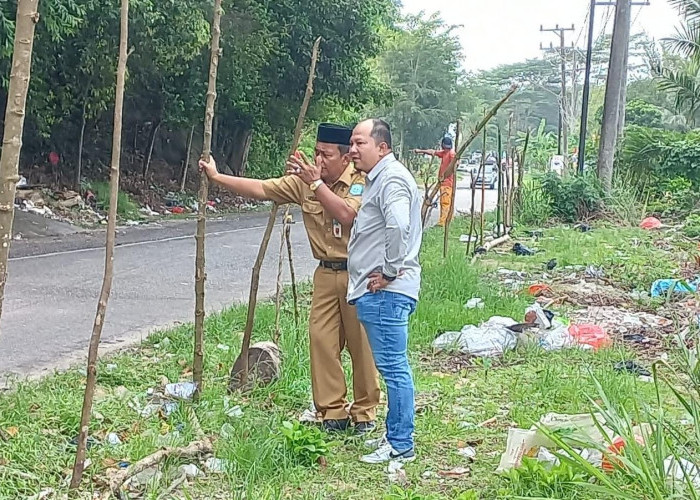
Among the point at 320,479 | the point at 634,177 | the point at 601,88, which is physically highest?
the point at 601,88

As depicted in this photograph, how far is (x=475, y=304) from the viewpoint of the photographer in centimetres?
802

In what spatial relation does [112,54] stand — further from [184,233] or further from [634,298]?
[634,298]

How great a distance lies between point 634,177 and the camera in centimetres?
2345

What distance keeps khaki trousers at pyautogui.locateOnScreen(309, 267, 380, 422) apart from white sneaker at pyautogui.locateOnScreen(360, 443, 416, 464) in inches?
18.1

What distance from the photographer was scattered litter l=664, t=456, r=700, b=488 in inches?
125

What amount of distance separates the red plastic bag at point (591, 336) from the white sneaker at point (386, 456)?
295 centimetres

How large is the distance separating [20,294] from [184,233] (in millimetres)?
7354

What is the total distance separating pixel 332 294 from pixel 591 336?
3194 mm

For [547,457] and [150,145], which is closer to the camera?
[547,457]

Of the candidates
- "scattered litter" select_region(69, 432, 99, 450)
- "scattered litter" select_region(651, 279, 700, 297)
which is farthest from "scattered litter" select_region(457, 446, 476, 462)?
"scattered litter" select_region(651, 279, 700, 297)

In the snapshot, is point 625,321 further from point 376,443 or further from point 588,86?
point 588,86

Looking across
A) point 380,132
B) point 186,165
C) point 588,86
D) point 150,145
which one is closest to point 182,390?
point 380,132

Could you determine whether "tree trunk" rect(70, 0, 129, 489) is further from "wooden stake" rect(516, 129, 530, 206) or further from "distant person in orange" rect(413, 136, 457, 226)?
"wooden stake" rect(516, 129, 530, 206)

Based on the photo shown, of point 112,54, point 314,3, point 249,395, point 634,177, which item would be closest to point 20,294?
Answer: point 249,395
